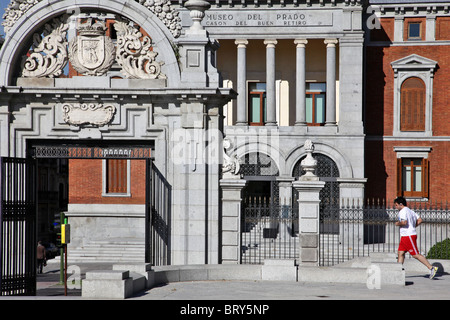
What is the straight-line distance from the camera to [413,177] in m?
43.0

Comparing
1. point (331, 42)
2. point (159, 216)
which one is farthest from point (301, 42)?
point (159, 216)

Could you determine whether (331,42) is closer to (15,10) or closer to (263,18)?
(263,18)

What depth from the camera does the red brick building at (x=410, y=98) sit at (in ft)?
140

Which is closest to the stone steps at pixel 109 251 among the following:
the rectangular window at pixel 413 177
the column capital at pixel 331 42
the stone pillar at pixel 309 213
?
the column capital at pixel 331 42

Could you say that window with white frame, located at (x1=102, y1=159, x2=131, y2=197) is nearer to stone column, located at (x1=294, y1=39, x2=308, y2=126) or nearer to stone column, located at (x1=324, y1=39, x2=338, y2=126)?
stone column, located at (x1=294, y1=39, x2=308, y2=126)

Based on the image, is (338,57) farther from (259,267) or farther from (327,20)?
(259,267)

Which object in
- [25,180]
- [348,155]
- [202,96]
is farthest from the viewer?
[348,155]

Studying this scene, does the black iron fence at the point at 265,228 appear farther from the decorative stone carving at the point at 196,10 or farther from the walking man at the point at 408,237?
the decorative stone carving at the point at 196,10

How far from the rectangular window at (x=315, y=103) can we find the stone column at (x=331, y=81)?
6.39ft

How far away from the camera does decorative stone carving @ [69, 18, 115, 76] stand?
18.4 meters

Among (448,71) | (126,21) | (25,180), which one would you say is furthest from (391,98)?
(25,180)

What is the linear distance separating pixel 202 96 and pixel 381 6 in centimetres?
2718

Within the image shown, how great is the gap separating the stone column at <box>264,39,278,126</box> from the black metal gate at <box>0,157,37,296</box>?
2728 centimetres

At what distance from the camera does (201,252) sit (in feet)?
59.8
